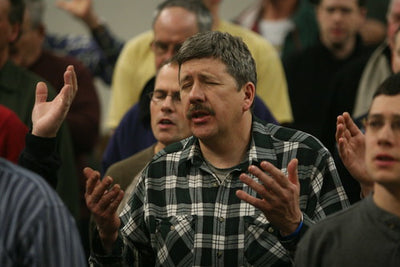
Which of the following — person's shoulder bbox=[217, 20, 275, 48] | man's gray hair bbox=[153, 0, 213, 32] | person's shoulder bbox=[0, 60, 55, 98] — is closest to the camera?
person's shoulder bbox=[0, 60, 55, 98]

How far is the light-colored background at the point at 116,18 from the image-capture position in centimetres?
767

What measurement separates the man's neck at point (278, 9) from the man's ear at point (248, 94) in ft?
9.09

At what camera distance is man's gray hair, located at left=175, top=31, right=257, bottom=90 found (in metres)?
3.22

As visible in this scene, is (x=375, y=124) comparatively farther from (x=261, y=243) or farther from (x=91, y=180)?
(x=91, y=180)

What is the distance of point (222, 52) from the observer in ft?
10.6

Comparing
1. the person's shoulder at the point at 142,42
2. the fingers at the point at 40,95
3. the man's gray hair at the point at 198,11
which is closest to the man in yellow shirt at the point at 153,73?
the person's shoulder at the point at 142,42

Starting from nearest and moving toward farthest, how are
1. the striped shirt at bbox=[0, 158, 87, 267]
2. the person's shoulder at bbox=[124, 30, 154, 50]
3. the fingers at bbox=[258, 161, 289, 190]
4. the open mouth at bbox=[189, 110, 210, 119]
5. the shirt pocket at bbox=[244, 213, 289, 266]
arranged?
the striped shirt at bbox=[0, 158, 87, 267]
the fingers at bbox=[258, 161, 289, 190]
the shirt pocket at bbox=[244, 213, 289, 266]
the open mouth at bbox=[189, 110, 210, 119]
the person's shoulder at bbox=[124, 30, 154, 50]

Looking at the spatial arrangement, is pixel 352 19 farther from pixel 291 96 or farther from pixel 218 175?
pixel 218 175

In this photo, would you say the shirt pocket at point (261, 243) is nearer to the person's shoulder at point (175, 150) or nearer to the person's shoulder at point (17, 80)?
the person's shoulder at point (175, 150)

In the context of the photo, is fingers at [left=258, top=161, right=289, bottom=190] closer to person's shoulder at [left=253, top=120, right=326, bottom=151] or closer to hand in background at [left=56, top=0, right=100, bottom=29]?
person's shoulder at [left=253, top=120, right=326, bottom=151]

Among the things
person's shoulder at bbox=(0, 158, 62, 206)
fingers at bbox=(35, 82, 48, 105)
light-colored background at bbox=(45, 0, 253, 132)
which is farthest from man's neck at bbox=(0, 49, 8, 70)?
light-colored background at bbox=(45, 0, 253, 132)

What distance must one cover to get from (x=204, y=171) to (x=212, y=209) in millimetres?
136

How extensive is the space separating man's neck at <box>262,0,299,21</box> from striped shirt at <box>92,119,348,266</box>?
9.23 ft

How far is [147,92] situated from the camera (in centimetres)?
427
